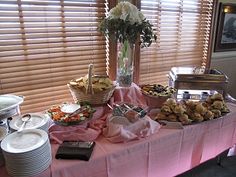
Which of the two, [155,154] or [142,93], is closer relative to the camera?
[155,154]

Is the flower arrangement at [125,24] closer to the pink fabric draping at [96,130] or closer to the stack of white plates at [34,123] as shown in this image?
the pink fabric draping at [96,130]

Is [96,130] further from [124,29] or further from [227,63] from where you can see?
[227,63]

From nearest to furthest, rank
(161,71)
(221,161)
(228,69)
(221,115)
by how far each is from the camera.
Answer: (221,115)
(221,161)
(161,71)
(228,69)

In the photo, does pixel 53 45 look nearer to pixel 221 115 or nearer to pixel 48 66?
pixel 48 66

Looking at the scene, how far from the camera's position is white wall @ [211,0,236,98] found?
8.13 feet

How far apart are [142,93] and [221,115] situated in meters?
0.55

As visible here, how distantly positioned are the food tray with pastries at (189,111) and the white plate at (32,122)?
69cm

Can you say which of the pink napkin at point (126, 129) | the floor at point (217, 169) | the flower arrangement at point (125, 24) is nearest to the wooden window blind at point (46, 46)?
the flower arrangement at point (125, 24)

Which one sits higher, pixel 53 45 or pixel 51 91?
pixel 53 45

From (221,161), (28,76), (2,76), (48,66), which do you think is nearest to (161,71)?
(221,161)

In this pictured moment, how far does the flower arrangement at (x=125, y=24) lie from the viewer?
1.34m

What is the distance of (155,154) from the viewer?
4.13ft

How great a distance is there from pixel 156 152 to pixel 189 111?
385 millimetres

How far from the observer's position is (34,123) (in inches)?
42.6
